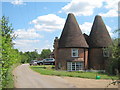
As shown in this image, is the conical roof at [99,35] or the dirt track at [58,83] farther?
the conical roof at [99,35]

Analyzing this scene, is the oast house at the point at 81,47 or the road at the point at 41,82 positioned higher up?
the oast house at the point at 81,47

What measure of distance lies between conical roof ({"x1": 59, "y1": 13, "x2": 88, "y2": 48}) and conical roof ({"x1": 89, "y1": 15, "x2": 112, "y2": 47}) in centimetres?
201

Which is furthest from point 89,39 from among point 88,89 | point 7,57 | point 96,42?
point 7,57

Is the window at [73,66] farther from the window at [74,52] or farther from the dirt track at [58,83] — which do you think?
the dirt track at [58,83]

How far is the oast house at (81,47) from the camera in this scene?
35.7 meters

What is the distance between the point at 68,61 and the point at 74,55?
1.52 m

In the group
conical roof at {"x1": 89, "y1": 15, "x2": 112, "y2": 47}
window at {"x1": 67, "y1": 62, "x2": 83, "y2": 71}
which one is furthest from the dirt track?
conical roof at {"x1": 89, "y1": 15, "x2": 112, "y2": 47}

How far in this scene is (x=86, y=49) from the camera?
122 ft

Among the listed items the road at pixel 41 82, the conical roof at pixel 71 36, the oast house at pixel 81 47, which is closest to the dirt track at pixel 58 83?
the road at pixel 41 82

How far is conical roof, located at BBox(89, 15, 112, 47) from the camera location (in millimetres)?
37250

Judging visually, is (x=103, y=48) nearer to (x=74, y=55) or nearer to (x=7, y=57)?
(x=74, y=55)

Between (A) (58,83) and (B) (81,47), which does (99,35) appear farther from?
(A) (58,83)

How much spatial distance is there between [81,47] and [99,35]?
4.50 metres

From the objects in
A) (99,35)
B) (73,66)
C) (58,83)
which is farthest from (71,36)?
(58,83)
